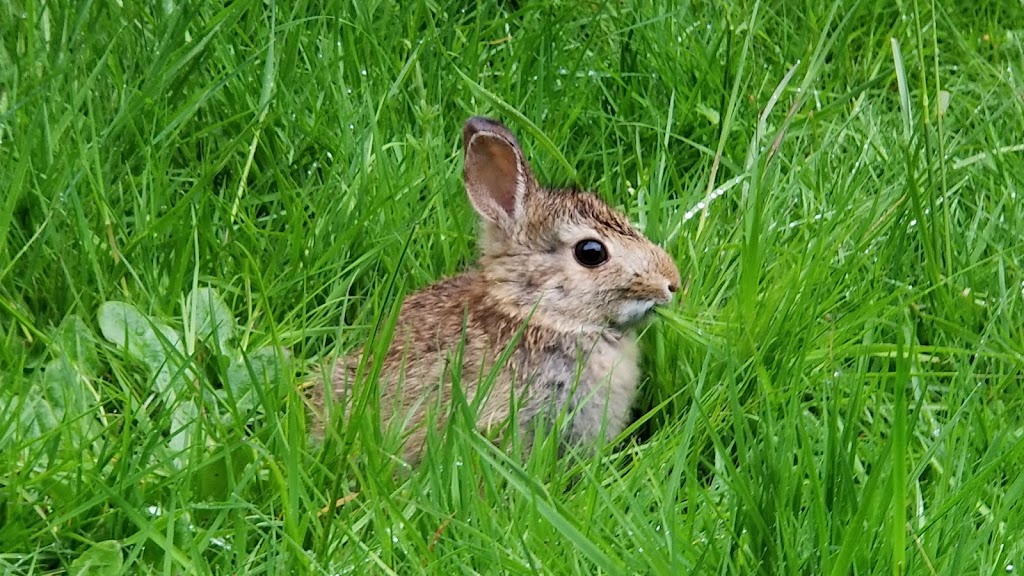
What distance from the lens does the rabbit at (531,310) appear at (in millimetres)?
3863

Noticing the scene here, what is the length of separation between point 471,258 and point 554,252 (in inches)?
17.7

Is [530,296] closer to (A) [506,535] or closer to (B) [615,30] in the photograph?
(A) [506,535]

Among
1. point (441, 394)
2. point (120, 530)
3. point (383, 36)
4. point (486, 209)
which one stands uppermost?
point (383, 36)

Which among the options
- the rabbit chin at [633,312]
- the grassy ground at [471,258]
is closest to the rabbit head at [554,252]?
the rabbit chin at [633,312]

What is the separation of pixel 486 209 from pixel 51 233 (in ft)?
4.01

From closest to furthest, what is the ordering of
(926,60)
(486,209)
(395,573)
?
1. (395,573)
2. (486,209)
3. (926,60)

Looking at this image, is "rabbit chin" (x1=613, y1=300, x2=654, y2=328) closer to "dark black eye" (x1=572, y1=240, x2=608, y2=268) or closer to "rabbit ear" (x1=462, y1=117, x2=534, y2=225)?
"dark black eye" (x1=572, y1=240, x2=608, y2=268)

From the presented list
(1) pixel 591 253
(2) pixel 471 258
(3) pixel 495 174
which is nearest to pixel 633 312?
(1) pixel 591 253

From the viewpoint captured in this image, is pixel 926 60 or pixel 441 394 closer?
pixel 441 394

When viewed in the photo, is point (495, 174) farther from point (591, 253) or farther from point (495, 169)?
point (591, 253)

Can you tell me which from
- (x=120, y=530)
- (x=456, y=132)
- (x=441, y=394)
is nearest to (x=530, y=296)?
(x=441, y=394)

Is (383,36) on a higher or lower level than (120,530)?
higher

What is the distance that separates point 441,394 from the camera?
359 centimetres

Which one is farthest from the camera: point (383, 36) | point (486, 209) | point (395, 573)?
point (383, 36)
